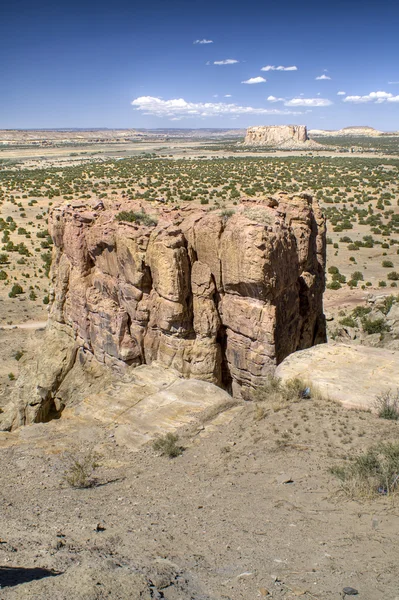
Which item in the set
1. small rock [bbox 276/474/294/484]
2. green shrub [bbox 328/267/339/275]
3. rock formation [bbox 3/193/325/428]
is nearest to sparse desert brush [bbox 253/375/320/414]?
rock formation [bbox 3/193/325/428]

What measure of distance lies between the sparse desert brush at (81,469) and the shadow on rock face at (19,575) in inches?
122

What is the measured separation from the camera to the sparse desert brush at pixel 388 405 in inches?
383

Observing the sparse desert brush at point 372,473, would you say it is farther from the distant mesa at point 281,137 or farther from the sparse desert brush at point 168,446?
the distant mesa at point 281,137

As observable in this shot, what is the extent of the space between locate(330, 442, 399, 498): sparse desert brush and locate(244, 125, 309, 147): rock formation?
180937mm

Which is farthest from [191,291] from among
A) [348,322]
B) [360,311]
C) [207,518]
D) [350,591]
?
[360,311]

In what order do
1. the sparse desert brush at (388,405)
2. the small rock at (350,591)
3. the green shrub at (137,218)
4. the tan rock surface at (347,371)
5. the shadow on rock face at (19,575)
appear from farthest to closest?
the green shrub at (137,218) < the tan rock surface at (347,371) < the sparse desert brush at (388,405) < the shadow on rock face at (19,575) < the small rock at (350,591)

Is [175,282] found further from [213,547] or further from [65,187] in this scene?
[65,187]

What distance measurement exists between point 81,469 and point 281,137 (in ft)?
630

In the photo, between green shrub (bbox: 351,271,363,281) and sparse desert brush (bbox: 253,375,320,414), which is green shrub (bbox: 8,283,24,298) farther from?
sparse desert brush (bbox: 253,375,320,414)

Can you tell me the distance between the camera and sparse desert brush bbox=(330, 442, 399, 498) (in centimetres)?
716

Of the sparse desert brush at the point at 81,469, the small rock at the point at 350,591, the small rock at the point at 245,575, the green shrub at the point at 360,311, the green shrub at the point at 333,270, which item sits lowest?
the green shrub at the point at 360,311

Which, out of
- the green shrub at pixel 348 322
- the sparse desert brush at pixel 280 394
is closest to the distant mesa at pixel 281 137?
the green shrub at pixel 348 322

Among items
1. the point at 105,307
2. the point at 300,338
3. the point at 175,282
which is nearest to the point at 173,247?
the point at 175,282

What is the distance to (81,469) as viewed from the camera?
9.11 meters
